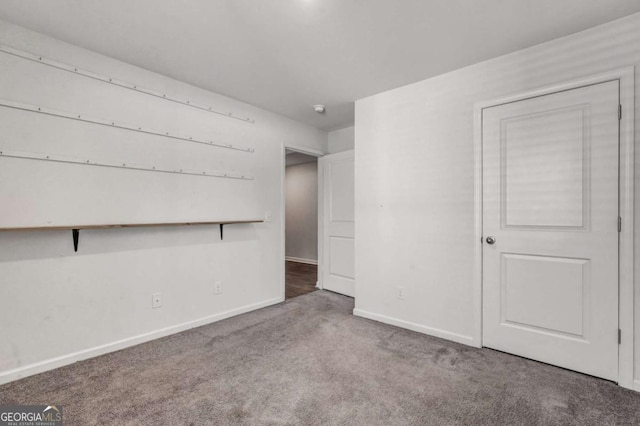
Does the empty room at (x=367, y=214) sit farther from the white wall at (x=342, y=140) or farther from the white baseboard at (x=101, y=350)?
the white wall at (x=342, y=140)

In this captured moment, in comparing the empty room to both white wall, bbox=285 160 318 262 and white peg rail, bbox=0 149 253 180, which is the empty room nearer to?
white peg rail, bbox=0 149 253 180

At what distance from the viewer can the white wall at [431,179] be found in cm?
220

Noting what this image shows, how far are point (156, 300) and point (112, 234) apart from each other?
2.29 feet

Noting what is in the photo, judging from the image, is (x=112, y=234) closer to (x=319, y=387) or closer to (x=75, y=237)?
(x=75, y=237)

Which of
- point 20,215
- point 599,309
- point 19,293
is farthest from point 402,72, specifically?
point 19,293

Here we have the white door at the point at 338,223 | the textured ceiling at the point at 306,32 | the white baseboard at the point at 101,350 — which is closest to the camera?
the textured ceiling at the point at 306,32

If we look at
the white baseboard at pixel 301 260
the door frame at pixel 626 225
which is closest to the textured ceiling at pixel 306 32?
the door frame at pixel 626 225

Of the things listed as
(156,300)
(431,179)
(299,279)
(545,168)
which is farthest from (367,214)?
(299,279)

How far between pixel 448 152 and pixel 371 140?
2.78 ft

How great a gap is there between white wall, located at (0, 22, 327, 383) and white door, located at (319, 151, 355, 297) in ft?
3.93

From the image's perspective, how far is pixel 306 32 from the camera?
2.07m

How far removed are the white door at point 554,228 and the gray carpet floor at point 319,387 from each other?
224mm

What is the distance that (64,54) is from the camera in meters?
2.19

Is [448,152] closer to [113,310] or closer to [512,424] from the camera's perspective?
[512,424]
